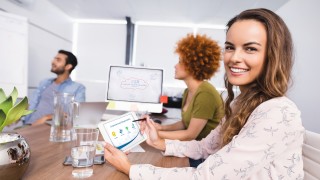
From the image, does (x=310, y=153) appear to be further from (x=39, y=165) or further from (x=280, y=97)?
(x=39, y=165)

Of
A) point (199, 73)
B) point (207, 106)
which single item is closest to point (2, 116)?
point (207, 106)

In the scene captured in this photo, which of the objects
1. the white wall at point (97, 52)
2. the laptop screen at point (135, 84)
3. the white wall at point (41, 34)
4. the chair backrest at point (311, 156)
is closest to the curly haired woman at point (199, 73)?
the laptop screen at point (135, 84)

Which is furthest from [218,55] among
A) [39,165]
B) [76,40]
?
[76,40]

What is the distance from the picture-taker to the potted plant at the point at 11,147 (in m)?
0.61

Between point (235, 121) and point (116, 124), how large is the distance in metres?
0.49

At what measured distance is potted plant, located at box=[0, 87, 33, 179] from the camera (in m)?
0.61

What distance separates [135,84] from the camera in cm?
174

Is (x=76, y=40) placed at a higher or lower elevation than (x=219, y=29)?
lower

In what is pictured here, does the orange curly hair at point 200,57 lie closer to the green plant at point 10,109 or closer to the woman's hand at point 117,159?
the woman's hand at point 117,159

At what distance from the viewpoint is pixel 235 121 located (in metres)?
0.89

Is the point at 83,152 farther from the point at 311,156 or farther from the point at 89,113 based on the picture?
the point at 311,156

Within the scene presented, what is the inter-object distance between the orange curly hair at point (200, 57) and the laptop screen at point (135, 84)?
9.4 inches

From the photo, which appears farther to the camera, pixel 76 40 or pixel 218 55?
pixel 76 40

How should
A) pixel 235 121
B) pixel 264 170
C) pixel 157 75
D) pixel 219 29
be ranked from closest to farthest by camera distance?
pixel 264 170 < pixel 235 121 < pixel 157 75 < pixel 219 29
